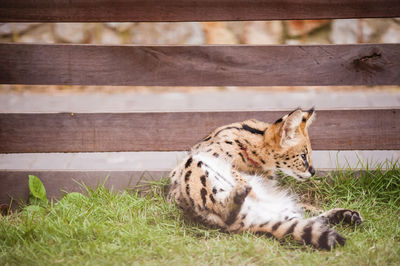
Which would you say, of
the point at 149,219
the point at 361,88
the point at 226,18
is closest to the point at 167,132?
the point at 149,219

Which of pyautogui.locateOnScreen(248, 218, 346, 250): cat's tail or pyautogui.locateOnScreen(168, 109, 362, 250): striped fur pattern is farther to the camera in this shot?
pyautogui.locateOnScreen(168, 109, 362, 250): striped fur pattern

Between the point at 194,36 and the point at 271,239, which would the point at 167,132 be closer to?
the point at 271,239

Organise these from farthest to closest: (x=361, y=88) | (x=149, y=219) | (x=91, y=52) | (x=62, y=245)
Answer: (x=361, y=88), (x=91, y=52), (x=149, y=219), (x=62, y=245)

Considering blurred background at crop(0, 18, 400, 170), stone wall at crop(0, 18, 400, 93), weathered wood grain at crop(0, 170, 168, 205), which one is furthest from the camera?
stone wall at crop(0, 18, 400, 93)

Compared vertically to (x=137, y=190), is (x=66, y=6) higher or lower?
higher

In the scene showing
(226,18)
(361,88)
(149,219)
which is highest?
(226,18)

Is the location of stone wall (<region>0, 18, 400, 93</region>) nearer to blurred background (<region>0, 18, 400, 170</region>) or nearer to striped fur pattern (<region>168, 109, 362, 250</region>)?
blurred background (<region>0, 18, 400, 170</region>)

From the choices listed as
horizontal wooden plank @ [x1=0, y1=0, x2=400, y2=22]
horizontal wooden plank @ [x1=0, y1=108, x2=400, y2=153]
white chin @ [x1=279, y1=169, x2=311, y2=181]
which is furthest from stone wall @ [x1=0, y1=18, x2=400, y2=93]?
white chin @ [x1=279, y1=169, x2=311, y2=181]

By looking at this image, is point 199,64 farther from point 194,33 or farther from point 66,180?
point 194,33

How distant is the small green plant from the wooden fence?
0.10m

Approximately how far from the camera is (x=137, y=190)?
3539 millimetres

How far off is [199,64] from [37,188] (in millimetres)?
1612

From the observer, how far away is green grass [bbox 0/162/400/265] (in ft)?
8.66

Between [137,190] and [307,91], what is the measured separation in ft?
14.9
